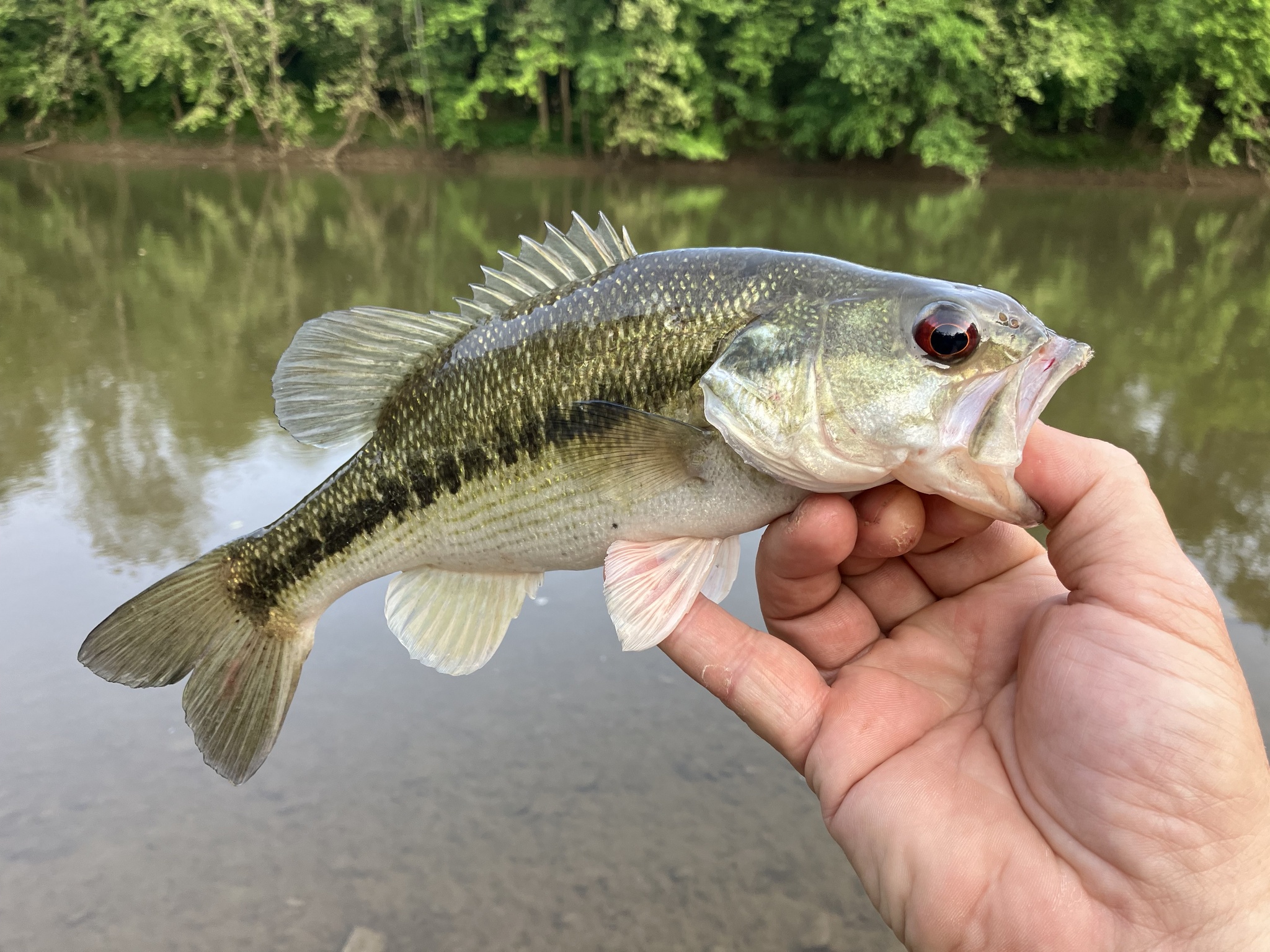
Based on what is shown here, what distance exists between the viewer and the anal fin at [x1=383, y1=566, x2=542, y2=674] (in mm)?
2191

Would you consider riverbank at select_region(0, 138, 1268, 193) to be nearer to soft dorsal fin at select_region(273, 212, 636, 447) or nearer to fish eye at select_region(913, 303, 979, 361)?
soft dorsal fin at select_region(273, 212, 636, 447)

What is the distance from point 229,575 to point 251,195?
1958 cm

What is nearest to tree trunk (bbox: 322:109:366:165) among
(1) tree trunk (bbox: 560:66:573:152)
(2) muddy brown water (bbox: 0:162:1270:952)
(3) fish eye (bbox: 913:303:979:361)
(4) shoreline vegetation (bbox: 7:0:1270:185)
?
(4) shoreline vegetation (bbox: 7:0:1270:185)

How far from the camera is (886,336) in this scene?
1.68 metres

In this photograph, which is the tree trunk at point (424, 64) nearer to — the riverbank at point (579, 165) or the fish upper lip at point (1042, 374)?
the riverbank at point (579, 165)

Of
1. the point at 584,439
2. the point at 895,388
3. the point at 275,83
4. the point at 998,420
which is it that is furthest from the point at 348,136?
the point at 998,420

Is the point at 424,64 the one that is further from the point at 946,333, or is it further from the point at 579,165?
the point at 946,333

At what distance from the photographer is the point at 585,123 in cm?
2859

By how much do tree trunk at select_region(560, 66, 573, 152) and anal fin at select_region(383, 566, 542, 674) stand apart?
29.7 meters

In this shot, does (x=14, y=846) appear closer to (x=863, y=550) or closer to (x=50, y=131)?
(x=863, y=550)

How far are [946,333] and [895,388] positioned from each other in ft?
0.49

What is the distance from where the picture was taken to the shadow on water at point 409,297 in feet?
17.2

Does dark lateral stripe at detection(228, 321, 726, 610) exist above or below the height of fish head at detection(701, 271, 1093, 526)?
below

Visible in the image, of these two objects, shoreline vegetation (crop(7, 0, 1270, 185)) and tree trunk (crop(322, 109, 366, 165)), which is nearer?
shoreline vegetation (crop(7, 0, 1270, 185))
